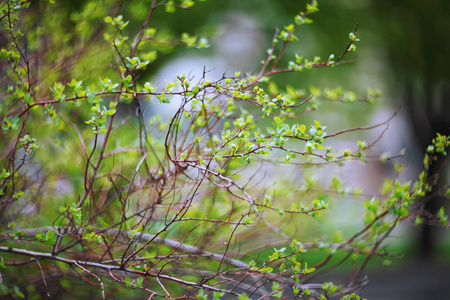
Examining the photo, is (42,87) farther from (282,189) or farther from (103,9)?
(282,189)

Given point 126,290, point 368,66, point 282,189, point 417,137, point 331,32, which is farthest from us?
point 368,66

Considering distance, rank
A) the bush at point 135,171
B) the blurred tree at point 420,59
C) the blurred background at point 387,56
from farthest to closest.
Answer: the blurred tree at point 420,59
the blurred background at point 387,56
the bush at point 135,171

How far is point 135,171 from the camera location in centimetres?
236

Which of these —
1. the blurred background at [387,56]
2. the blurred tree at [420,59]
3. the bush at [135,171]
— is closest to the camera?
the bush at [135,171]

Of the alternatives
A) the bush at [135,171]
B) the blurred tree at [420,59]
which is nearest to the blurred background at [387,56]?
the blurred tree at [420,59]

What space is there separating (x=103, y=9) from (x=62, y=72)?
63 cm

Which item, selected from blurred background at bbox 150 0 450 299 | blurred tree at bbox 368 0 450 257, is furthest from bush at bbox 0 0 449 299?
blurred tree at bbox 368 0 450 257

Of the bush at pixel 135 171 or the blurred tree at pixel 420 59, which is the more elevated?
the blurred tree at pixel 420 59

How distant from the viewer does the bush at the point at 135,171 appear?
2.38 metres

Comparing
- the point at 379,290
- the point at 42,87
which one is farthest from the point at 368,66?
the point at 42,87

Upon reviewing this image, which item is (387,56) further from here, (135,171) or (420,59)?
(135,171)

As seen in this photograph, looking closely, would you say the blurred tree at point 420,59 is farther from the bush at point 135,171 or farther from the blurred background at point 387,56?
the bush at point 135,171

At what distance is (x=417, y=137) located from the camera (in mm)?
9117

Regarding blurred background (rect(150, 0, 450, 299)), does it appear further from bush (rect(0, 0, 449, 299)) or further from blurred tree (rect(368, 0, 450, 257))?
bush (rect(0, 0, 449, 299))
